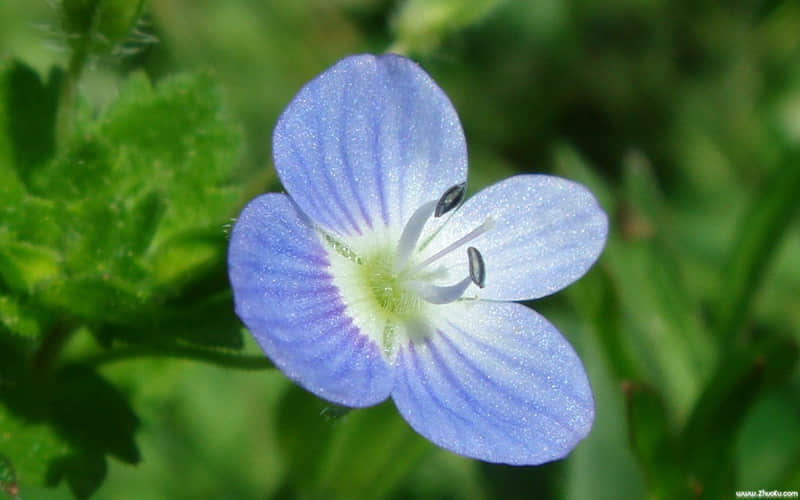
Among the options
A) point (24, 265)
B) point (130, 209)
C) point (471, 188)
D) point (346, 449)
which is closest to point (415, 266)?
point (130, 209)

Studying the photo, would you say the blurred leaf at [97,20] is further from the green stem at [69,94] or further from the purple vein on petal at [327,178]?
the purple vein on petal at [327,178]

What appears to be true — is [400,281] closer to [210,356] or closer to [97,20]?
[210,356]

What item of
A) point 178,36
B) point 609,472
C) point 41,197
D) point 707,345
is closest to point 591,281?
point 707,345

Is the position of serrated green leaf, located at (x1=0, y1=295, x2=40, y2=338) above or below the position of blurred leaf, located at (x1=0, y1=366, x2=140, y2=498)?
above

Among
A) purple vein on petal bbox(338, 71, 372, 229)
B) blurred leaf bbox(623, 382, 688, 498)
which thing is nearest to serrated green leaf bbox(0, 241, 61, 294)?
purple vein on petal bbox(338, 71, 372, 229)

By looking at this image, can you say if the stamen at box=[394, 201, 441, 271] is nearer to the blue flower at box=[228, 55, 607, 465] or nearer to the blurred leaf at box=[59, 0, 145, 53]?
the blue flower at box=[228, 55, 607, 465]
